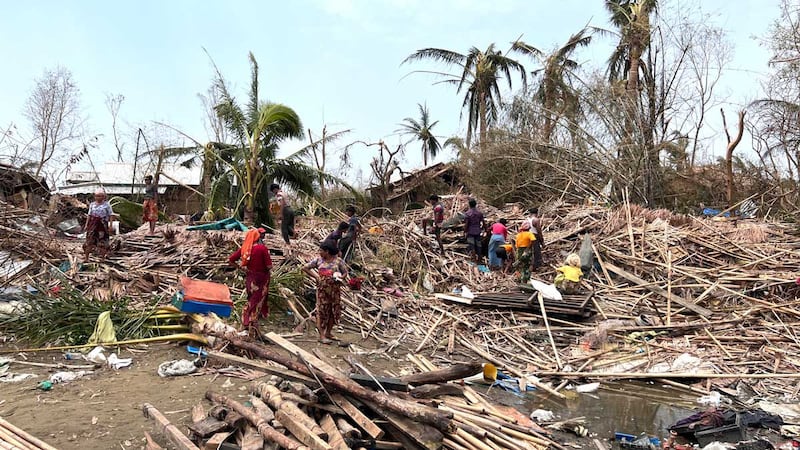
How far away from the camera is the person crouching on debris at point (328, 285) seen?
285 inches

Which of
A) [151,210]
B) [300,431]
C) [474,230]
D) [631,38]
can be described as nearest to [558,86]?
[631,38]

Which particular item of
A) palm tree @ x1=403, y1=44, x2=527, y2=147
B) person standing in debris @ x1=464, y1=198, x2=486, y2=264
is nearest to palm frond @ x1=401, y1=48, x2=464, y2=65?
palm tree @ x1=403, y1=44, x2=527, y2=147

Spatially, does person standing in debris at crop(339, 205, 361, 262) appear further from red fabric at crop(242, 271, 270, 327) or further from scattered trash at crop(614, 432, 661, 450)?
scattered trash at crop(614, 432, 661, 450)

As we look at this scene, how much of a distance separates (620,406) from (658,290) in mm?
4666

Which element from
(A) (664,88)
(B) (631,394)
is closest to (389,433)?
(B) (631,394)

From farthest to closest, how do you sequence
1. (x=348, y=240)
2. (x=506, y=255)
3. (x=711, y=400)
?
(x=506, y=255), (x=348, y=240), (x=711, y=400)

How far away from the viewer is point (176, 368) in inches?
234

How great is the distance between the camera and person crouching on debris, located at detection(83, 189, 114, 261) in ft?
29.9

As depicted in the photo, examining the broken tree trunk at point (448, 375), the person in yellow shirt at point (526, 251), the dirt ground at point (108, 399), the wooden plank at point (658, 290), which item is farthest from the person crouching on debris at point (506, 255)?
the broken tree trunk at point (448, 375)

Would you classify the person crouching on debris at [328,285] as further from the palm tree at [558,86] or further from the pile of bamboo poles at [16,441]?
the palm tree at [558,86]

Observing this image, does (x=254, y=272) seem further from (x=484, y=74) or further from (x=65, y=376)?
(x=484, y=74)

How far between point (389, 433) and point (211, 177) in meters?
14.4

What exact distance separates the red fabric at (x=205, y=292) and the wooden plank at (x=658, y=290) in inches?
298

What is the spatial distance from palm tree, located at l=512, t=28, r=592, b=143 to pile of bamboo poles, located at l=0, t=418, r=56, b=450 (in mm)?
15468
